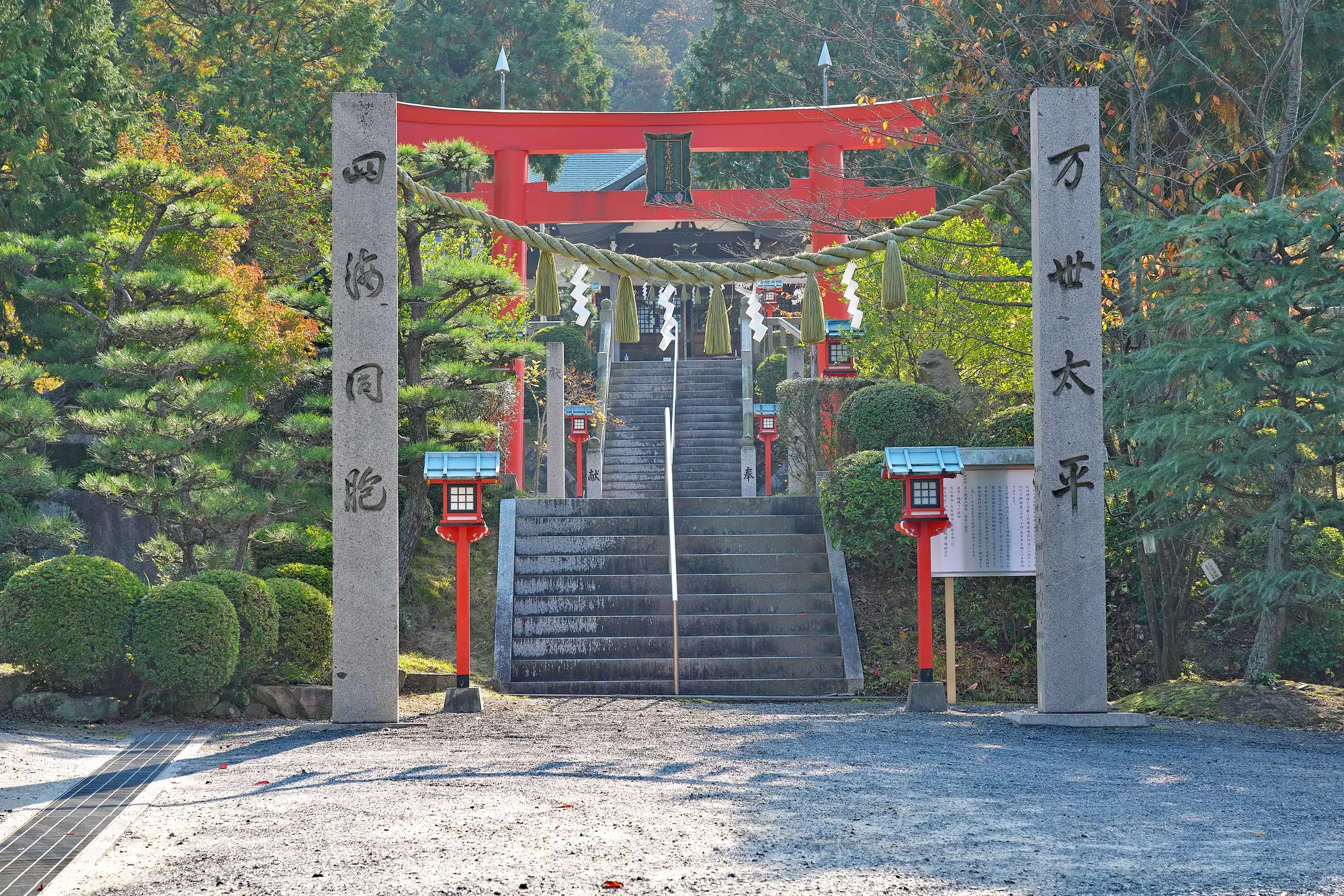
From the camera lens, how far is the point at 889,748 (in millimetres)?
6645

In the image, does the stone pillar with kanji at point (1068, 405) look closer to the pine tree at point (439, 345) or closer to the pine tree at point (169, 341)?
the pine tree at point (439, 345)

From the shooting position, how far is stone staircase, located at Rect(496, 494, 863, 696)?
9.77m

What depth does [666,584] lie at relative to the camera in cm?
1084

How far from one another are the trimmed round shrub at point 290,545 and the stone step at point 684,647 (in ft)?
5.65

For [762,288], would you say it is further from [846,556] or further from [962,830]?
[962,830]

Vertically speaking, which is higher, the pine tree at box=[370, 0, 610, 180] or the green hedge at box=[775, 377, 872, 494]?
the pine tree at box=[370, 0, 610, 180]

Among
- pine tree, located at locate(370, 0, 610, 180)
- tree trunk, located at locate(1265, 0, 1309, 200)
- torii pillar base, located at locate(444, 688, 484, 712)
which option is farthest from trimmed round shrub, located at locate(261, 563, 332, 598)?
pine tree, located at locate(370, 0, 610, 180)

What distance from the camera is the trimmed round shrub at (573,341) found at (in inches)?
939

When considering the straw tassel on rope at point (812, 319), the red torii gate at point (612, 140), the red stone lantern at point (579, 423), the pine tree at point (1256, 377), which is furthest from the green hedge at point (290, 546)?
the red torii gate at point (612, 140)

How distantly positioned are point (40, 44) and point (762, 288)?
11.5 m

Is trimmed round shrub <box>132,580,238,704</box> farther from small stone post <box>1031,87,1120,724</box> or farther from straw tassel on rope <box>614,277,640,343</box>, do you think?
small stone post <box>1031,87,1120,724</box>

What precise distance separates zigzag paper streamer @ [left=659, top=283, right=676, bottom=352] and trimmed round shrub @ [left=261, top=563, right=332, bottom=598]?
12.0ft

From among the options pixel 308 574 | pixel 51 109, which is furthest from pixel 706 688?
pixel 51 109

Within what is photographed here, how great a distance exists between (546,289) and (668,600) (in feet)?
11.6
